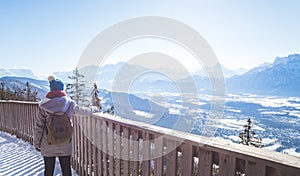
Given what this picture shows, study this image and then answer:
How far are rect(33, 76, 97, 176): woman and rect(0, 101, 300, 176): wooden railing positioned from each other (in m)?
0.42

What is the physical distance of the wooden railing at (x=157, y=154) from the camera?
131 centimetres

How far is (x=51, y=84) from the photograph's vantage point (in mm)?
2746

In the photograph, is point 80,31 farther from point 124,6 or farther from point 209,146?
point 209,146

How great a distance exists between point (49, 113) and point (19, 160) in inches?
105

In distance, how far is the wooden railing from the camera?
1.31 m

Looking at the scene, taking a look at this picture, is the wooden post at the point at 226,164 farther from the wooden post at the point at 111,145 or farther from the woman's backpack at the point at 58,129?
the woman's backpack at the point at 58,129

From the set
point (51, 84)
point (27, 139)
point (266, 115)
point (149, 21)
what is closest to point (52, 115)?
point (51, 84)

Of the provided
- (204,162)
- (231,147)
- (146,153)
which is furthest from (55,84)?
(231,147)

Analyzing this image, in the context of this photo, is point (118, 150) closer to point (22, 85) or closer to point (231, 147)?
point (231, 147)

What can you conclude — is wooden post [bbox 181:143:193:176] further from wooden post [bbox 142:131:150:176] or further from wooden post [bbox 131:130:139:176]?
wooden post [bbox 131:130:139:176]

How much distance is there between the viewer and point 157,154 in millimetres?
1990

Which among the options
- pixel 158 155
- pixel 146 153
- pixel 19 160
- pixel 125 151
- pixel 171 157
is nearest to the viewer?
pixel 171 157

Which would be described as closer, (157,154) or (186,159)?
(186,159)

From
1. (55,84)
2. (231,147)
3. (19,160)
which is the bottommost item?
(19,160)
